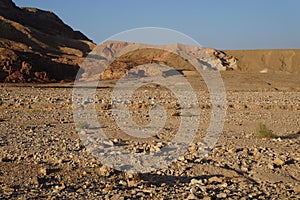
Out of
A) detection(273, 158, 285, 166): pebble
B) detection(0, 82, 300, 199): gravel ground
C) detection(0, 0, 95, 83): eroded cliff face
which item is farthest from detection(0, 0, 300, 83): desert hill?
detection(273, 158, 285, 166): pebble

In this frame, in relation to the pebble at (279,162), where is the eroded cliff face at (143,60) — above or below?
above

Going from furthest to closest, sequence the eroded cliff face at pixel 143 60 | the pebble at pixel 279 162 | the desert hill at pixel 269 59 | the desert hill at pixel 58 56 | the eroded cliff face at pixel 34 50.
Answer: the desert hill at pixel 269 59 < the eroded cliff face at pixel 143 60 < the desert hill at pixel 58 56 < the eroded cliff face at pixel 34 50 < the pebble at pixel 279 162

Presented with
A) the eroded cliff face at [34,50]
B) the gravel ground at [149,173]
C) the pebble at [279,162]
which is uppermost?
the eroded cliff face at [34,50]

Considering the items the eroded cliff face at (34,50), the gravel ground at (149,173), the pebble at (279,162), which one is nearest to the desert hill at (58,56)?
the eroded cliff face at (34,50)

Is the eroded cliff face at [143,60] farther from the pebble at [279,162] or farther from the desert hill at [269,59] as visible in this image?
the pebble at [279,162]

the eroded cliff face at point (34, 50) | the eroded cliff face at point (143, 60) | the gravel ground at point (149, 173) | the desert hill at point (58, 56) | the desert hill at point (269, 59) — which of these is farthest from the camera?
the desert hill at point (269, 59)

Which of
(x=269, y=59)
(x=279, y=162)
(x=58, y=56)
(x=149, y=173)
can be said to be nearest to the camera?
(x=149, y=173)

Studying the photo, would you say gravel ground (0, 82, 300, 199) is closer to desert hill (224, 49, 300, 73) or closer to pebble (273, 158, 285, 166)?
pebble (273, 158, 285, 166)

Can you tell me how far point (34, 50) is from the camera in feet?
193

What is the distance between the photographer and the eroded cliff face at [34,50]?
45.4 meters

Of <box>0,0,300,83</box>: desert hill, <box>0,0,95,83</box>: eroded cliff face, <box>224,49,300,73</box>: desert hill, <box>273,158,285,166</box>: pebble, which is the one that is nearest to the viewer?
<box>273,158,285,166</box>: pebble

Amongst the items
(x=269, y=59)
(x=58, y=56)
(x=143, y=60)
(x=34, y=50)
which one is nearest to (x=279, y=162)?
(x=34, y=50)

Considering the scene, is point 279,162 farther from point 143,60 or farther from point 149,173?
point 143,60

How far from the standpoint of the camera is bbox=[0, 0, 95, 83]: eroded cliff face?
1789 inches
